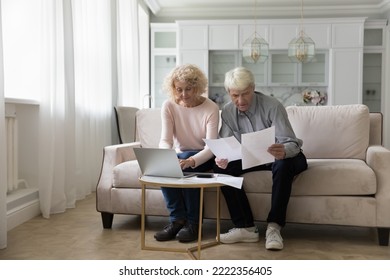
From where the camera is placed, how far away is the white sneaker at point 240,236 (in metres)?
2.18

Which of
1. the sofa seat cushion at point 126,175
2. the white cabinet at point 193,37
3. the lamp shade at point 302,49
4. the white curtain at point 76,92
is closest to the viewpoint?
the sofa seat cushion at point 126,175

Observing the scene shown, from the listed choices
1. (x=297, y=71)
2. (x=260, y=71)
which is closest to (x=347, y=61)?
(x=297, y=71)

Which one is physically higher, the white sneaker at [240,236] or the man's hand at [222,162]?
the man's hand at [222,162]

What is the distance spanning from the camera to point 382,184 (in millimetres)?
2193

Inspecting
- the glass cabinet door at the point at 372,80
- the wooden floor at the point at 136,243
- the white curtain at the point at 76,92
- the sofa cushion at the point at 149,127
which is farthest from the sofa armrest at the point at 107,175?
the glass cabinet door at the point at 372,80

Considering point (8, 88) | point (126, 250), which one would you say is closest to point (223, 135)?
point (126, 250)

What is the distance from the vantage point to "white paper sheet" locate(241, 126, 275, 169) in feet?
6.63

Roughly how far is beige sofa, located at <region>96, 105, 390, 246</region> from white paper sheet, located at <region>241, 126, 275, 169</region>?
0.21 metres

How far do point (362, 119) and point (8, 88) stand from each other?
7.85 ft

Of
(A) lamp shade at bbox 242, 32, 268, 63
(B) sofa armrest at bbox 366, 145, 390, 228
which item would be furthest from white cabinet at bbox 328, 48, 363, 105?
(B) sofa armrest at bbox 366, 145, 390, 228

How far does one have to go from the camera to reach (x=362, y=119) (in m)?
2.66

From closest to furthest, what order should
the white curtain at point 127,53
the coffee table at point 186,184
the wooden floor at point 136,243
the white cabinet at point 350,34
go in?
1. the coffee table at point 186,184
2. the wooden floor at point 136,243
3. the white curtain at point 127,53
4. the white cabinet at point 350,34

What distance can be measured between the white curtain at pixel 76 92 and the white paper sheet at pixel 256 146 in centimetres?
141

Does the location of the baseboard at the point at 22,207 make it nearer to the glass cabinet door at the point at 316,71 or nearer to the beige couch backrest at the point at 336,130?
the beige couch backrest at the point at 336,130
